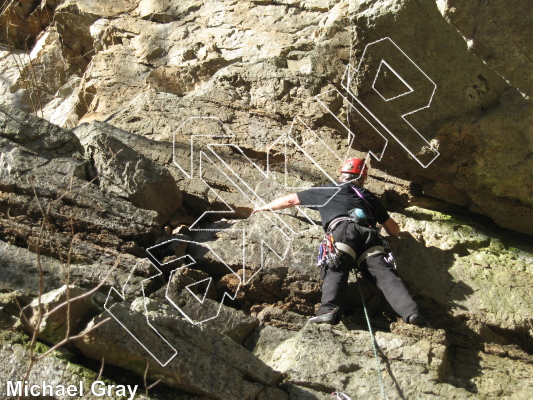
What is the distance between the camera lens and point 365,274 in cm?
506

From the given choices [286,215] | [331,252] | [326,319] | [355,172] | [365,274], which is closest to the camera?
[326,319]

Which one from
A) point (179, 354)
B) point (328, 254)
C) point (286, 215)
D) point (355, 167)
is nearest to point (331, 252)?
point (328, 254)

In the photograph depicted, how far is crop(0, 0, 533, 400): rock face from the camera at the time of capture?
3971 millimetres

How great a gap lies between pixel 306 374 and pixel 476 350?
1535 millimetres

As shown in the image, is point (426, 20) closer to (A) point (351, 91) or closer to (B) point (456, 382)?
(A) point (351, 91)

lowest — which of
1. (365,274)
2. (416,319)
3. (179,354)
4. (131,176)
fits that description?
(365,274)

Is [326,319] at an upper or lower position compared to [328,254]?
lower

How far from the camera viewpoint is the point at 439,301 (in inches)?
202

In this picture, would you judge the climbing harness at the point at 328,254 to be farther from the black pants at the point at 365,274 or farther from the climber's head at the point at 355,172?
the climber's head at the point at 355,172

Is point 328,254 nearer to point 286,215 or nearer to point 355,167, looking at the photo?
point 286,215

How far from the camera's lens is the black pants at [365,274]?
15.1 feet

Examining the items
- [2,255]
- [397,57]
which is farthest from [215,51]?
[2,255]

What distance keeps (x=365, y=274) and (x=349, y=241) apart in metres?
0.37

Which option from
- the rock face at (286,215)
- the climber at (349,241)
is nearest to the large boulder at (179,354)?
the rock face at (286,215)
